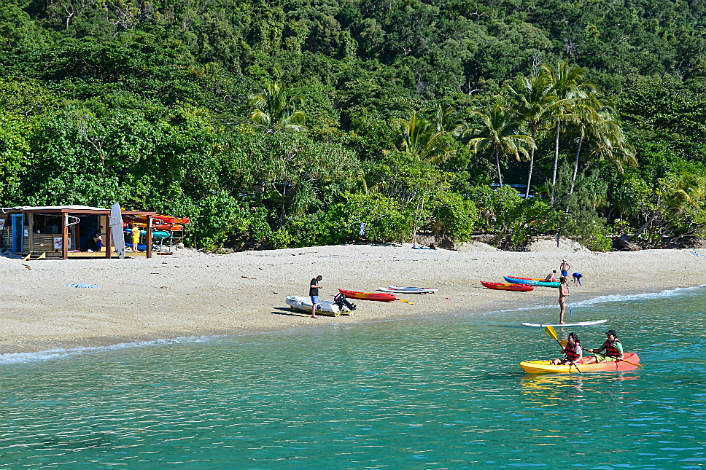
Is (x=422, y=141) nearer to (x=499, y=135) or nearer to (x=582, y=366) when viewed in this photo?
(x=499, y=135)

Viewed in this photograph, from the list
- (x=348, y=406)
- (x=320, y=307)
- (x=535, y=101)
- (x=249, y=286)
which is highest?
(x=535, y=101)

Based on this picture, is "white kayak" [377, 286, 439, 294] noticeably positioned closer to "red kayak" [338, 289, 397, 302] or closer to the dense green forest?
"red kayak" [338, 289, 397, 302]

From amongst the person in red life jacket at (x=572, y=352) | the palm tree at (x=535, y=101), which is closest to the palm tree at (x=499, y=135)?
the palm tree at (x=535, y=101)

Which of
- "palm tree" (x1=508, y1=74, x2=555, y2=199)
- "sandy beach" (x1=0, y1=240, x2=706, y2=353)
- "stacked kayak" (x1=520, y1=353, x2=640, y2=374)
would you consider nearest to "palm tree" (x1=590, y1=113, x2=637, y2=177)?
"palm tree" (x1=508, y1=74, x2=555, y2=199)

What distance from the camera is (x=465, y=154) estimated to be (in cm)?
5256

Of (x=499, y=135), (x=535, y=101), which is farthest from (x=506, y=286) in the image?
(x=499, y=135)

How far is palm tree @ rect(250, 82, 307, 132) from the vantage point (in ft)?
173

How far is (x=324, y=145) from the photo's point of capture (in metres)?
41.9

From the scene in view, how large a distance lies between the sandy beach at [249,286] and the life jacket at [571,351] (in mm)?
7659

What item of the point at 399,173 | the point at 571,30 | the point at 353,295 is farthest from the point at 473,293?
the point at 571,30

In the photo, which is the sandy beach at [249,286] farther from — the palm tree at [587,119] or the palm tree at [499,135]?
the palm tree at [499,135]

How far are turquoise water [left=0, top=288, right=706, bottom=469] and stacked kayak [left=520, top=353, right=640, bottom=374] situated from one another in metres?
0.24

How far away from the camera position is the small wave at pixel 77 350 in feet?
53.2

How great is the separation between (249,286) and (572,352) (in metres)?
13.7
